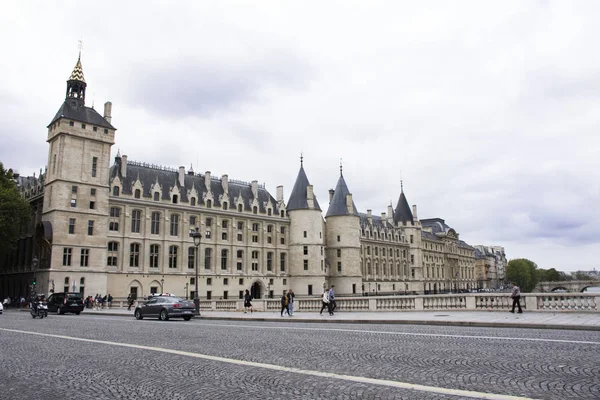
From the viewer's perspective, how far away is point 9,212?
157 ft

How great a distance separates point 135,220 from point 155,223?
2.72 meters

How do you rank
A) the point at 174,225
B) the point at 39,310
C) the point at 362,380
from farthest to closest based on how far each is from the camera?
the point at 174,225 < the point at 39,310 < the point at 362,380

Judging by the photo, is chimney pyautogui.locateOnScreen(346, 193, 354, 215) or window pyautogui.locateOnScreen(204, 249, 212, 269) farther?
chimney pyautogui.locateOnScreen(346, 193, 354, 215)

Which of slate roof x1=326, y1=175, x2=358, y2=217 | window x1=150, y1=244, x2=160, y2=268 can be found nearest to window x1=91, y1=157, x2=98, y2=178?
window x1=150, y1=244, x2=160, y2=268

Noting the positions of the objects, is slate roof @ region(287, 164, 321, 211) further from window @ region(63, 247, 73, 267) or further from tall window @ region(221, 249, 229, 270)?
window @ region(63, 247, 73, 267)

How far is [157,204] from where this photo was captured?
6056 cm

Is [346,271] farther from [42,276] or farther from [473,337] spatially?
[473,337]

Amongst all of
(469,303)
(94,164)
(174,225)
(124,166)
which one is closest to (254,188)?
(174,225)

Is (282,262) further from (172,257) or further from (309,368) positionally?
(309,368)

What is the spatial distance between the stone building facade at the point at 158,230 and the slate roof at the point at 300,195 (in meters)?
0.16

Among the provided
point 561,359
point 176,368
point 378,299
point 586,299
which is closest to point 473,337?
point 561,359

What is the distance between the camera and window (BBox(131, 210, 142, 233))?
192ft

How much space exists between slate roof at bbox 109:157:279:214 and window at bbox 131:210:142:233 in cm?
228

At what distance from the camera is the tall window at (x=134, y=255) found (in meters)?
57.3
